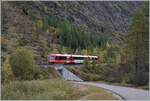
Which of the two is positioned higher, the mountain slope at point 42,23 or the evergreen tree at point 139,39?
the mountain slope at point 42,23

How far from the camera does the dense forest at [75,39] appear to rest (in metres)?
37.8

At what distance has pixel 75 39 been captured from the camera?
11938 centimetres

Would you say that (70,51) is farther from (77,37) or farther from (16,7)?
(16,7)

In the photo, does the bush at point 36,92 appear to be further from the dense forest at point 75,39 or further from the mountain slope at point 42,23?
the mountain slope at point 42,23

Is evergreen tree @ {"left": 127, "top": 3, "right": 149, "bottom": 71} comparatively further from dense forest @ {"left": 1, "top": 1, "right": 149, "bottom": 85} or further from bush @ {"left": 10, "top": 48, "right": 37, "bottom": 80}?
bush @ {"left": 10, "top": 48, "right": 37, "bottom": 80}

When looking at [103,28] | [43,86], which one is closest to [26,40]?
[103,28]

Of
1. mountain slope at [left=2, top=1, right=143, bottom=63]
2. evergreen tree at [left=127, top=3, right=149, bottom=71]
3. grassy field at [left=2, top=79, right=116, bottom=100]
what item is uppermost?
mountain slope at [left=2, top=1, right=143, bottom=63]

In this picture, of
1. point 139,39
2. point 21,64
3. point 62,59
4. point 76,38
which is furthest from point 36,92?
point 76,38

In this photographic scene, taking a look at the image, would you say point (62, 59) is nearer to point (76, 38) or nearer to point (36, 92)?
point (36, 92)

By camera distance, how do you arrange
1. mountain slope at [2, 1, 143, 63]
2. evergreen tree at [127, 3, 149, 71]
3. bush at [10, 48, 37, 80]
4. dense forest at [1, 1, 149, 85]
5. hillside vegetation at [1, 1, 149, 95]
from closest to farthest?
evergreen tree at [127, 3, 149, 71], dense forest at [1, 1, 149, 85], hillside vegetation at [1, 1, 149, 95], bush at [10, 48, 37, 80], mountain slope at [2, 1, 143, 63]

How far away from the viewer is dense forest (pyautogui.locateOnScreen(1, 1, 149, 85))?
37.8m

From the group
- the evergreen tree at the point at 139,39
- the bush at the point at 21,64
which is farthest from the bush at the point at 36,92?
the bush at the point at 21,64

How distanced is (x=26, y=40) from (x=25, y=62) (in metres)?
64.3

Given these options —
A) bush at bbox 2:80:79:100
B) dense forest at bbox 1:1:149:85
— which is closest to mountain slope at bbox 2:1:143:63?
dense forest at bbox 1:1:149:85
